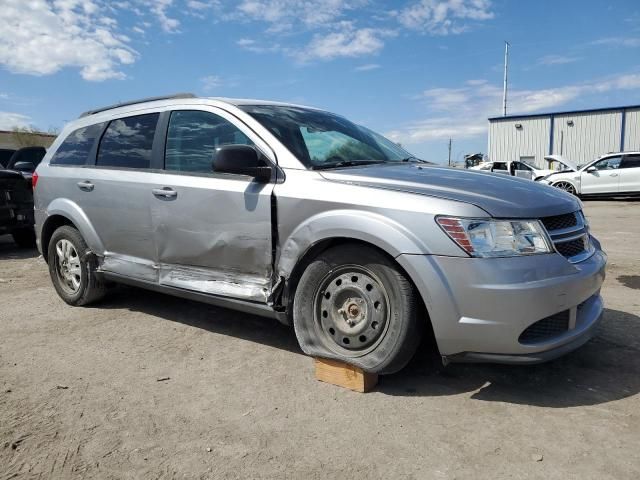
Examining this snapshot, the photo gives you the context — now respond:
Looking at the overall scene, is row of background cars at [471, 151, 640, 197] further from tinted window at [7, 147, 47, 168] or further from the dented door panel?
the dented door panel

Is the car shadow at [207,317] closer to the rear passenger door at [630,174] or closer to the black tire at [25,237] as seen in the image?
the black tire at [25,237]

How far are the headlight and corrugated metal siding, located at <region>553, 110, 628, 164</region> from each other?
33225 millimetres

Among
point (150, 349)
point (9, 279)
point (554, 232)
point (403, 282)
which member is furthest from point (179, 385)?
point (9, 279)

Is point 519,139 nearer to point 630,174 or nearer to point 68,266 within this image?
point 630,174

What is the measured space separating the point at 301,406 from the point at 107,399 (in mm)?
1145

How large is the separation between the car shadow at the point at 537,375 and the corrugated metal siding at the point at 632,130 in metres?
31.4

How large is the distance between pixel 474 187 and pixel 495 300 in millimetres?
691

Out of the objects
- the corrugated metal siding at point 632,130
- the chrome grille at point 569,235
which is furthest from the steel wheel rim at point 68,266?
the corrugated metal siding at point 632,130

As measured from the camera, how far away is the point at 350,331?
10.1 feet

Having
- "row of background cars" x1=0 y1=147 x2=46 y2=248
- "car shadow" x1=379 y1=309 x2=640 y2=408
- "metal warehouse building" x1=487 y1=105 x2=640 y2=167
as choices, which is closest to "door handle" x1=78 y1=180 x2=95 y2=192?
"car shadow" x1=379 y1=309 x2=640 y2=408

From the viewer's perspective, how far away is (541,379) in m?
3.17

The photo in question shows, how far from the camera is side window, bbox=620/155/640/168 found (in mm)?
16891

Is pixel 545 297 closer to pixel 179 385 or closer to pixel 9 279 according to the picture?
pixel 179 385

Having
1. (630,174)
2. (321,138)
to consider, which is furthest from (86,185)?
(630,174)
